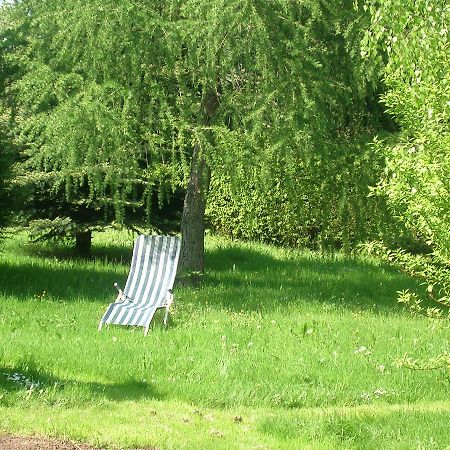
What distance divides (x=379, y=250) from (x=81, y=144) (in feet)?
18.7

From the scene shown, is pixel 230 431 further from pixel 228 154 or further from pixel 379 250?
pixel 228 154

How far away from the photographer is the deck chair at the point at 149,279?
9371 mm

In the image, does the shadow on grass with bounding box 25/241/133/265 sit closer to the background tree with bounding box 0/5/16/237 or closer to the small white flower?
the background tree with bounding box 0/5/16/237

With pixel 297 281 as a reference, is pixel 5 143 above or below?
above

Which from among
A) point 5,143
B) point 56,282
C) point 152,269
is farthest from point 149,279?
point 5,143

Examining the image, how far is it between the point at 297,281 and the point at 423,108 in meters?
8.24

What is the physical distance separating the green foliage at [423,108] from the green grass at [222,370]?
1794mm

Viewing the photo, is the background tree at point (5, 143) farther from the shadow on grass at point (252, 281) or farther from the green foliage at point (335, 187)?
the green foliage at point (335, 187)

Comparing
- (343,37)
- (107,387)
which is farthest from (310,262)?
(107,387)

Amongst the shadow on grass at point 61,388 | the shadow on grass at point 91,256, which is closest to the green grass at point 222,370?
the shadow on grass at point 61,388

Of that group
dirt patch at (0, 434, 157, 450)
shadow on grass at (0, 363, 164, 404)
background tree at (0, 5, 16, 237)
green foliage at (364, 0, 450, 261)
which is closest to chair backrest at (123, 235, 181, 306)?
background tree at (0, 5, 16, 237)

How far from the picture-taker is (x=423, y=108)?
197 inches

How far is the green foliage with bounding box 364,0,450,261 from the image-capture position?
15.7ft

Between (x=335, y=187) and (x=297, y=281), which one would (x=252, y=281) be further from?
(x=335, y=187)
